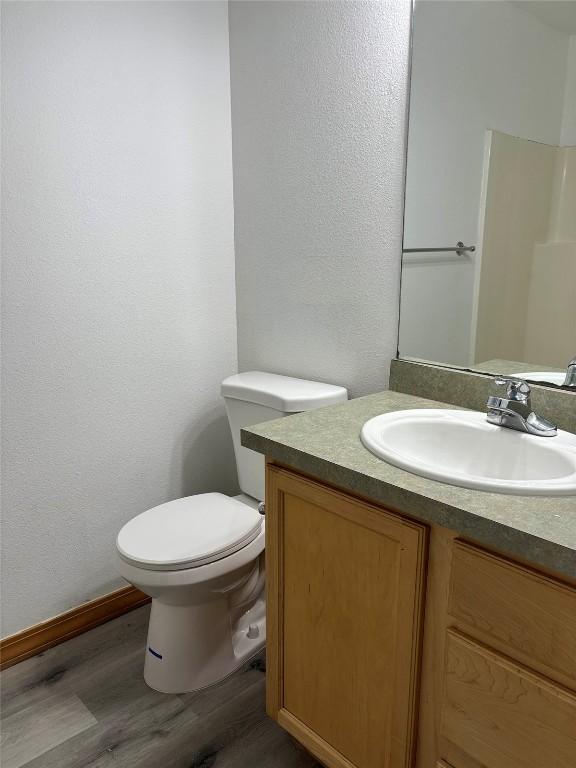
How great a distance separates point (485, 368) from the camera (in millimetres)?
1447

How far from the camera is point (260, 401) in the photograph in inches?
68.5

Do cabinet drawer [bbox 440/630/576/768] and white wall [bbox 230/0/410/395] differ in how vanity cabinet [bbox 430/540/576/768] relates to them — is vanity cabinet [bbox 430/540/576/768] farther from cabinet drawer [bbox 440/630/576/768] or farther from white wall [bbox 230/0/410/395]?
white wall [bbox 230/0/410/395]

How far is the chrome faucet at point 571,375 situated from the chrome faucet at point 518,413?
0.10 m

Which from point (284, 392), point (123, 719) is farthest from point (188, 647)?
point (284, 392)

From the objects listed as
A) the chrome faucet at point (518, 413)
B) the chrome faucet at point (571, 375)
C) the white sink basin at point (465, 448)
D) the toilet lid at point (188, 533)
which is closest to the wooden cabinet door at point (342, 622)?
the white sink basin at point (465, 448)

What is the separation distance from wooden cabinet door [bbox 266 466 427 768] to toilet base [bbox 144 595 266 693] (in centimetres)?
35

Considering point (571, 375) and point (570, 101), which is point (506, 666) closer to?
point (571, 375)

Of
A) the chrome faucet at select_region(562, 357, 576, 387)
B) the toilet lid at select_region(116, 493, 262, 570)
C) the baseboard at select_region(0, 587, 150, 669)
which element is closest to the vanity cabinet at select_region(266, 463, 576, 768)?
the toilet lid at select_region(116, 493, 262, 570)

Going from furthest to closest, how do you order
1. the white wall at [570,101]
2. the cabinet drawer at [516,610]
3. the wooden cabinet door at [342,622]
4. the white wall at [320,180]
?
1. the white wall at [320,180]
2. the white wall at [570,101]
3. the wooden cabinet door at [342,622]
4. the cabinet drawer at [516,610]

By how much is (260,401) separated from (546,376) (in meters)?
0.81

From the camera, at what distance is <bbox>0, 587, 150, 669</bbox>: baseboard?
5.75 feet

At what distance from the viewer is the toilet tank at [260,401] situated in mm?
1674

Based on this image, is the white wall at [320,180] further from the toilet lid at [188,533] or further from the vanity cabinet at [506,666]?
the vanity cabinet at [506,666]

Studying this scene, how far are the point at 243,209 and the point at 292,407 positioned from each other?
0.82 meters
